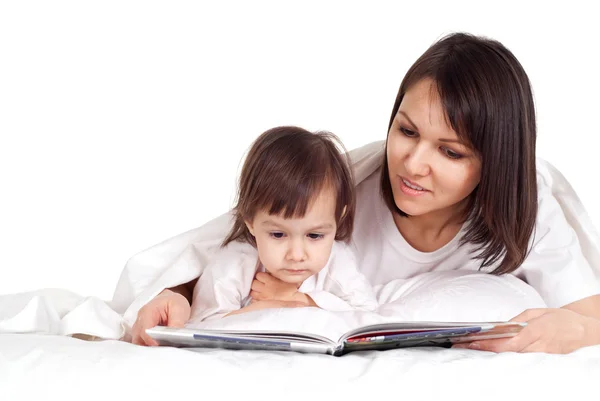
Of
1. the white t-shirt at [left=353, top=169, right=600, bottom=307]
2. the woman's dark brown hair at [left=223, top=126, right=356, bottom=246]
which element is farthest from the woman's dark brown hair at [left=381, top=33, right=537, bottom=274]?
the woman's dark brown hair at [left=223, top=126, right=356, bottom=246]

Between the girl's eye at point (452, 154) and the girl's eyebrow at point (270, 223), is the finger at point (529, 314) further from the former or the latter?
the girl's eyebrow at point (270, 223)

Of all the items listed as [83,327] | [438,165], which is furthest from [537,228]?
[83,327]

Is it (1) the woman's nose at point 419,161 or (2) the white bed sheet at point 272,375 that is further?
(1) the woman's nose at point 419,161

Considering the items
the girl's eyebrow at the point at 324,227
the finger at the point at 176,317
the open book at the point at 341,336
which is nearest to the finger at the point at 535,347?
the open book at the point at 341,336

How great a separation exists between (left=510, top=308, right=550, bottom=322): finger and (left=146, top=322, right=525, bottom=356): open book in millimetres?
204

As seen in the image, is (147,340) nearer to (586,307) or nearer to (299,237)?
(299,237)

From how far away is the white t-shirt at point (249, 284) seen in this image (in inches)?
117

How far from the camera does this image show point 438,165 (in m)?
2.85

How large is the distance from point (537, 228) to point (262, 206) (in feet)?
3.28

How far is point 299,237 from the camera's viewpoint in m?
2.79

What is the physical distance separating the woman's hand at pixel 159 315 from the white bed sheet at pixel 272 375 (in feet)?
1.04

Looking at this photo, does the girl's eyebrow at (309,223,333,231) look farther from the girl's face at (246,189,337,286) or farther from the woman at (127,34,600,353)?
the woman at (127,34,600,353)

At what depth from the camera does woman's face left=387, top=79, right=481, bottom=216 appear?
2824mm

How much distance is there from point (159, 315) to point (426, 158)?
932mm
